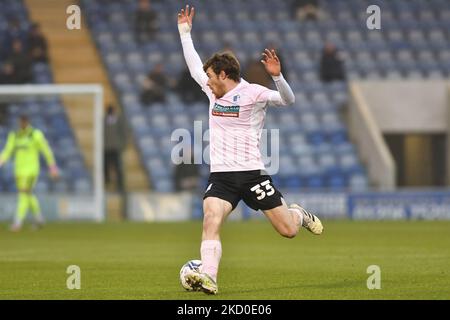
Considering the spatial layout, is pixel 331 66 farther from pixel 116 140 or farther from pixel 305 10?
pixel 116 140

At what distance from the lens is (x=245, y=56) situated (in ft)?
108

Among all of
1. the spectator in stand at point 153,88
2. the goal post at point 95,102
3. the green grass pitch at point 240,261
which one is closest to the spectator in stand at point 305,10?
the spectator in stand at point 153,88

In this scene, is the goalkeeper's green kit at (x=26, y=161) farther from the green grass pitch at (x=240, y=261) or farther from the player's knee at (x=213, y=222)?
the player's knee at (x=213, y=222)

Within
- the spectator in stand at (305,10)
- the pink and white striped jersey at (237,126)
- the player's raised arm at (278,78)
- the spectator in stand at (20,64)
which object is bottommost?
the pink and white striped jersey at (237,126)

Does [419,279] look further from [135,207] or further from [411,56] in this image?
[411,56]

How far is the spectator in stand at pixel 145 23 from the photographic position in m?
32.8

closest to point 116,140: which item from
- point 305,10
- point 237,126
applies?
point 305,10

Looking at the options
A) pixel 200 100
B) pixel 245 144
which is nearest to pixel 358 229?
pixel 200 100

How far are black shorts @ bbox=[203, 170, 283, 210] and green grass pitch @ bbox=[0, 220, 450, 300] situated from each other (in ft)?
2.67

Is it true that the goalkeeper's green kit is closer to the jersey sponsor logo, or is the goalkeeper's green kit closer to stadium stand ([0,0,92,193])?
stadium stand ([0,0,92,193])

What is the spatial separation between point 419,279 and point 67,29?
23101 millimetres

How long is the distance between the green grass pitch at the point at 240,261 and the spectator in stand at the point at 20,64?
6842 millimetres

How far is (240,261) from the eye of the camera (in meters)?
15.2

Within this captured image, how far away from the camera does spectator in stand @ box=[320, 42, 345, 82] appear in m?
31.8
